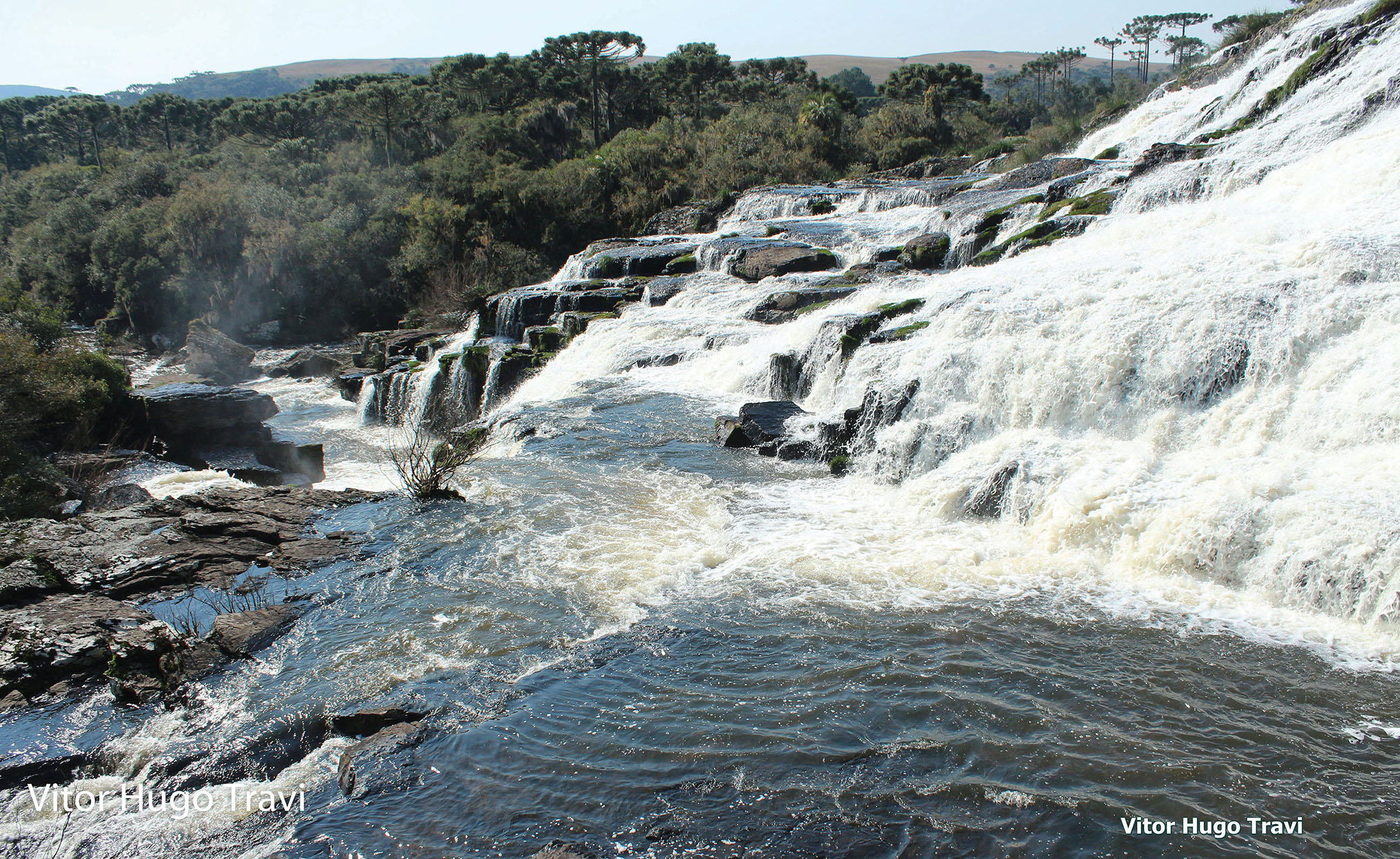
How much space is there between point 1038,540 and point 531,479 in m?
6.87

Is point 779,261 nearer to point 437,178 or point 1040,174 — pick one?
point 1040,174

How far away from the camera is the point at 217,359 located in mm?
26938

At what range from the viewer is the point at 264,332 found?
31.5 meters

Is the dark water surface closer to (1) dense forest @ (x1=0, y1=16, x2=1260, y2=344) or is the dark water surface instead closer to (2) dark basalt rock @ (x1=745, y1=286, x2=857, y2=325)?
(2) dark basalt rock @ (x1=745, y1=286, x2=857, y2=325)

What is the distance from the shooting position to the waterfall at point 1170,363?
7.69m

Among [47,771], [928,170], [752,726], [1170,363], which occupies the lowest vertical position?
[47,771]

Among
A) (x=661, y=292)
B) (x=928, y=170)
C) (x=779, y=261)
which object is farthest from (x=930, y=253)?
(x=928, y=170)

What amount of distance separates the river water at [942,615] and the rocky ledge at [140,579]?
377 mm

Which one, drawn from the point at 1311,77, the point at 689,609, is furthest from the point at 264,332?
the point at 1311,77

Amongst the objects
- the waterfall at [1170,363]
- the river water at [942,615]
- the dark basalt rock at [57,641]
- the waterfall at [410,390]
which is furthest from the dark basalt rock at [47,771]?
the waterfall at [410,390]

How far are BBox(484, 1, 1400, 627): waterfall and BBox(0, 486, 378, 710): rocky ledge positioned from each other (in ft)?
23.4

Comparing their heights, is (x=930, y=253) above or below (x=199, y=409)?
above

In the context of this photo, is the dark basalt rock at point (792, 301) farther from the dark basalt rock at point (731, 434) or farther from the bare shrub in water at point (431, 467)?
the bare shrub in water at point (431, 467)

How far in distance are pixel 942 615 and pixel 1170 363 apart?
4699mm
